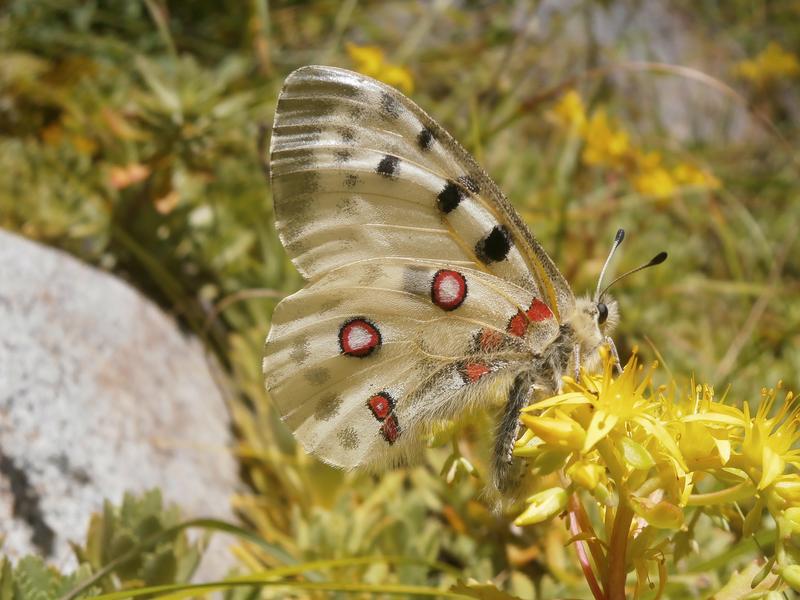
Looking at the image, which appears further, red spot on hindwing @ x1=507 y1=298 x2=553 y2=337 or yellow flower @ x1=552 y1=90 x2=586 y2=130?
yellow flower @ x1=552 y1=90 x2=586 y2=130

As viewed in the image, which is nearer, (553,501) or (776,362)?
(553,501)

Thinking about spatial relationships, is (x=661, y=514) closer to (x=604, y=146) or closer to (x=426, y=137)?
(x=426, y=137)

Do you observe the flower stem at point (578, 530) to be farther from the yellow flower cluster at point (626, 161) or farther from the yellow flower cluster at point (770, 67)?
the yellow flower cluster at point (770, 67)

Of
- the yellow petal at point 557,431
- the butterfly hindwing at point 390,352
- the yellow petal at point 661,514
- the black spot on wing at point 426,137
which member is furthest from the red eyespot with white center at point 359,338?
the yellow petal at point 661,514

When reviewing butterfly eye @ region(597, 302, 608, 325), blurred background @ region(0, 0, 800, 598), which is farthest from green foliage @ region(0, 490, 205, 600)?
butterfly eye @ region(597, 302, 608, 325)

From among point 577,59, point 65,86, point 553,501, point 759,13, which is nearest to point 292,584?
point 553,501

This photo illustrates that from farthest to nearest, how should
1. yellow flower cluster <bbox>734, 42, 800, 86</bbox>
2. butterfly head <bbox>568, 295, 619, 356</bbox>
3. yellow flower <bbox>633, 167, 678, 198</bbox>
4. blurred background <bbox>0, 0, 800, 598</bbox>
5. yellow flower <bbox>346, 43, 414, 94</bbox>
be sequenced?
yellow flower cluster <bbox>734, 42, 800, 86</bbox>, yellow flower <bbox>633, 167, 678, 198</bbox>, yellow flower <bbox>346, 43, 414, 94</bbox>, blurred background <bbox>0, 0, 800, 598</bbox>, butterfly head <bbox>568, 295, 619, 356</bbox>

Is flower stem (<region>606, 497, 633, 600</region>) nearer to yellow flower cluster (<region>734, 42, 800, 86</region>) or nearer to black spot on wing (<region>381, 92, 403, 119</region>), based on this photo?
black spot on wing (<region>381, 92, 403, 119</region>)

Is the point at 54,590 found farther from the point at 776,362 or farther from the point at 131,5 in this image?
the point at 131,5

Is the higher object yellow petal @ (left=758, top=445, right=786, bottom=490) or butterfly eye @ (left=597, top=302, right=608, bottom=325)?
butterfly eye @ (left=597, top=302, right=608, bottom=325)
